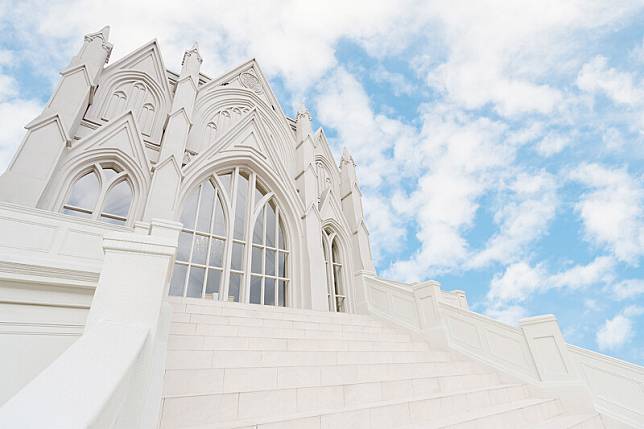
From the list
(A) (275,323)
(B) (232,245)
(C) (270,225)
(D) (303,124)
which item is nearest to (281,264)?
(C) (270,225)

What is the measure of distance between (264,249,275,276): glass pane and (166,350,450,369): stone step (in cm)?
502

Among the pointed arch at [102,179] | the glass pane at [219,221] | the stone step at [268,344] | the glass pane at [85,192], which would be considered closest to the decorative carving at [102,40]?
the pointed arch at [102,179]

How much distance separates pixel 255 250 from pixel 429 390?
624 centimetres

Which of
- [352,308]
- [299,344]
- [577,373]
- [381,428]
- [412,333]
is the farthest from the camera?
[352,308]

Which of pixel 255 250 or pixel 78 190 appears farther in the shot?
pixel 255 250

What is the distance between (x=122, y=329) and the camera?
5.03 feet

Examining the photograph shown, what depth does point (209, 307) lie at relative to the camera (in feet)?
15.8

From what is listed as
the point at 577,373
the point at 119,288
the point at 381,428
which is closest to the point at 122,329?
the point at 119,288

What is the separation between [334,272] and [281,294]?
2672mm

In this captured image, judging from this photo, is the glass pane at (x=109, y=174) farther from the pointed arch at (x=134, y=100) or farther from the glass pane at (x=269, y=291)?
the glass pane at (x=269, y=291)

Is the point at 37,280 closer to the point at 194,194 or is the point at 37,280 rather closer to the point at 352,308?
the point at 194,194

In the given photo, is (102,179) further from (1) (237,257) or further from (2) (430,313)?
(2) (430,313)

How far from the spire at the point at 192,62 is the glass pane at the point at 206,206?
4.29 m

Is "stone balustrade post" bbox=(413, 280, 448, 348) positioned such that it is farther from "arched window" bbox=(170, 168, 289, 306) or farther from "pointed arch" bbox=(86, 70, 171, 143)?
"pointed arch" bbox=(86, 70, 171, 143)
